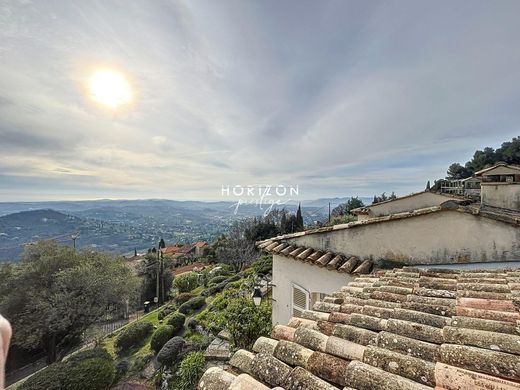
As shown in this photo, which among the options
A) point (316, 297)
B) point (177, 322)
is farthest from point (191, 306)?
point (316, 297)

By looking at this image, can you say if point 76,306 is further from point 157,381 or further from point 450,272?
point 450,272

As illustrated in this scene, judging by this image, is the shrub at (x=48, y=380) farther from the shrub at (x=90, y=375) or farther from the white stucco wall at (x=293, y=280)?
the white stucco wall at (x=293, y=280)

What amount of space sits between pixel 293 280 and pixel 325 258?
4.89 ft

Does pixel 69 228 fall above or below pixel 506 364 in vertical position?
below

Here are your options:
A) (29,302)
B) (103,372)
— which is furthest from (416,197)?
(29,302)

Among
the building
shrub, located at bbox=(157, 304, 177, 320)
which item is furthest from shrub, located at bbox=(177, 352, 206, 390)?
shrub, located at bbox=(157, 304, 177, 320)

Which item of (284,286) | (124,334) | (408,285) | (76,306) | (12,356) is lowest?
(12,356)

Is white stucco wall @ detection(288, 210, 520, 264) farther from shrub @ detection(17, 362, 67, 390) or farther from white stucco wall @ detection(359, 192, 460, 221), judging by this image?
shrub @ detection(17, 362, 67, 390)

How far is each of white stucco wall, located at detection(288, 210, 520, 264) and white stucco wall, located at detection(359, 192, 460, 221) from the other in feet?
18.7

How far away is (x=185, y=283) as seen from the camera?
28.3 metres

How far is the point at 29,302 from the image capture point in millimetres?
15219

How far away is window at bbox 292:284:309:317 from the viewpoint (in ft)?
21.9

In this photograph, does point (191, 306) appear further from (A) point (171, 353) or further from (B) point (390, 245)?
(B) point (390, 245)

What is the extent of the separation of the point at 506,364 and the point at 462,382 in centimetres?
37
